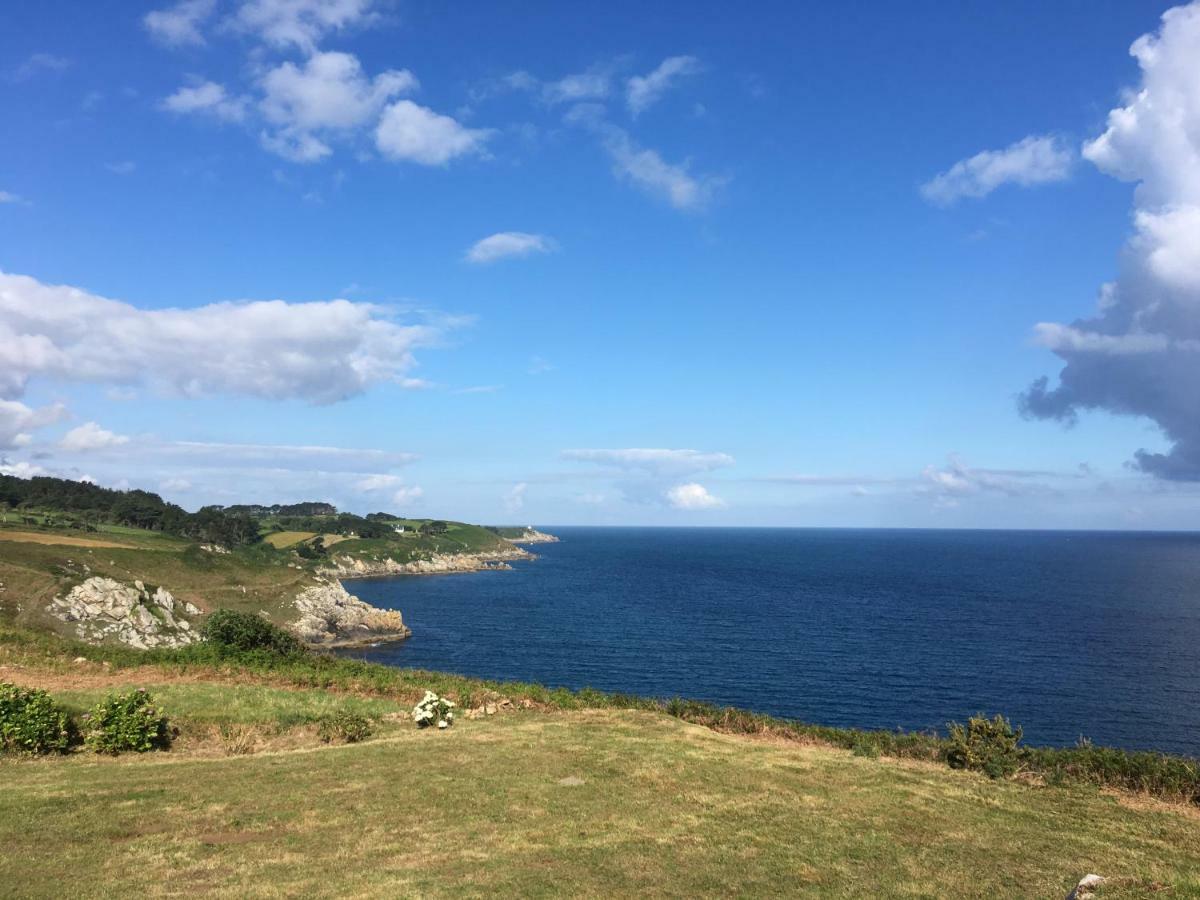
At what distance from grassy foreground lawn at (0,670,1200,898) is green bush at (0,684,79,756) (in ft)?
2.77

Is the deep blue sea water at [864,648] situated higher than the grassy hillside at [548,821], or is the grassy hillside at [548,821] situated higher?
the grassy hillside at [548,821]

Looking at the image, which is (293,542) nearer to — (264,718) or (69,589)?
(69,589)

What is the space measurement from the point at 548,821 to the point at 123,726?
16483mm

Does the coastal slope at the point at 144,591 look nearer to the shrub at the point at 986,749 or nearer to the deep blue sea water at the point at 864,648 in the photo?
the deep blue sea water at the point at 864,648

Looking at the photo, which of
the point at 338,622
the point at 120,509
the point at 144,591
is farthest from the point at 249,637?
the point at 120,509

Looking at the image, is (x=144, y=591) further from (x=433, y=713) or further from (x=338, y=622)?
(x=433, y=713)

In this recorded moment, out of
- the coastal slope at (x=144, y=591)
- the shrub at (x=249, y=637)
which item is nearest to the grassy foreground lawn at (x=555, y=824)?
the shrub at (x=249, y=637)

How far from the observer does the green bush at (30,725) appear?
22.9 metres

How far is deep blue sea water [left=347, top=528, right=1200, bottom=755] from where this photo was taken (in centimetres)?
6456

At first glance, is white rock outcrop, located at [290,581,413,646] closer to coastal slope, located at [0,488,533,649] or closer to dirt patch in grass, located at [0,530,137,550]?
coastal slope, located at [0,488,533,649]

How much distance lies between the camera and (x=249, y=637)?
41812 mm

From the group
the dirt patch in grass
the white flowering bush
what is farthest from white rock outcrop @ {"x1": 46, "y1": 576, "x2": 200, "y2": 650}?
the white flowering bush

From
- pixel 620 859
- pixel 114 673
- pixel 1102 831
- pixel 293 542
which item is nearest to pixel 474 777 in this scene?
pixel 620 859

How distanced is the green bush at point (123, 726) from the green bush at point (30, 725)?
0.87 m
